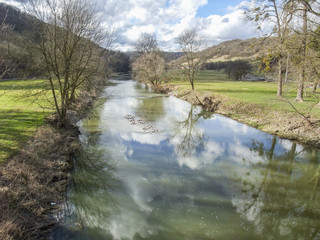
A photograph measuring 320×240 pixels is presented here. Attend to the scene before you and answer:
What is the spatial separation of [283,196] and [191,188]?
3.47m

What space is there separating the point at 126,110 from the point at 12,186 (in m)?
17.8

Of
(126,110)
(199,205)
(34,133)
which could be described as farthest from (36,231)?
(126,110)

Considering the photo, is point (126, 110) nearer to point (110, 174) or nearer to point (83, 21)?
point (83, 21)

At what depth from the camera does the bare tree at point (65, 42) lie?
1179 centimetres

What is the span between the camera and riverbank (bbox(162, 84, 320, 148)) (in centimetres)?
1392

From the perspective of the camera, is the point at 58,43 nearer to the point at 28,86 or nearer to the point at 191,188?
the point at 28,86

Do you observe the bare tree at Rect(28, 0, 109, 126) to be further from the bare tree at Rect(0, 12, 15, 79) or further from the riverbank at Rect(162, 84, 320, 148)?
the riverbank at Rect(162, 84, 320, 148)

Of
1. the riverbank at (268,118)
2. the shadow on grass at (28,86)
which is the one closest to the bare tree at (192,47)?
the riverbank at (268,118)

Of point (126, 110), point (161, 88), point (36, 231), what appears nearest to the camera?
point (36, 231)

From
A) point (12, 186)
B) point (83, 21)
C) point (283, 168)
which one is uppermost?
point (83, 21)

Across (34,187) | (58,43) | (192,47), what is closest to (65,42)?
(58,43)

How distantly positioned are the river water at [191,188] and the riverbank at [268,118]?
95 centimetres

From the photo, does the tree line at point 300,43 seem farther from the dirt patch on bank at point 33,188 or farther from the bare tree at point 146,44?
the bare tree at point 146,44

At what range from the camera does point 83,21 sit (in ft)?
43.6
